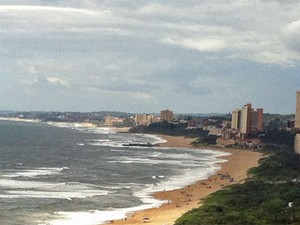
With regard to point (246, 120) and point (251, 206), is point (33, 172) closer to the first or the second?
point (251, 206)

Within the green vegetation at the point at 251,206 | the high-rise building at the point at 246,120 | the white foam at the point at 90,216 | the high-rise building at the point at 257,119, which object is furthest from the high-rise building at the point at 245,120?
the white foam at the point at 90,216

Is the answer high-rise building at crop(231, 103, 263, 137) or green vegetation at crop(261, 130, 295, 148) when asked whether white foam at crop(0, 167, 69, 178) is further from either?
high-rise building at crop(231, 103, 263, 137)

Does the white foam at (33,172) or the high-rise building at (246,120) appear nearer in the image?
the white foam at (33,172)

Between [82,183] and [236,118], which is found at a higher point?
[236,118]

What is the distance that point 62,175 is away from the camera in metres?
75.2

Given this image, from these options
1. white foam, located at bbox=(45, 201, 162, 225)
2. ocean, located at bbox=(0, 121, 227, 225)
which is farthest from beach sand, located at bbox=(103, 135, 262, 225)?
ocean, located at bbox=(0, 121, 227, 225)

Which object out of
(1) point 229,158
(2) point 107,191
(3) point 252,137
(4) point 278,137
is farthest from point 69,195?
(3) point 252,137

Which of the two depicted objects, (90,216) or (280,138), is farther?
(280,138)

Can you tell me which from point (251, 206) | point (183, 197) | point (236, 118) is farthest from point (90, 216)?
point (236, 118)

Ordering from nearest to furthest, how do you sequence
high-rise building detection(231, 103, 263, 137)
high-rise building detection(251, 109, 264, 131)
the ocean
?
the ocean < high-rise building detection(231, 103, 263, 137) < high-rise building detection(251, 109, 264, 131)

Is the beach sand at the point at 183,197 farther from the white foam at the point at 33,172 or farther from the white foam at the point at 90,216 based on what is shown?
the white foam at the point at 33,172

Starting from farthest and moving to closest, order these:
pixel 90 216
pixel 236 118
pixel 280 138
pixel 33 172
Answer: pixel 236 118
pixel 280 138
pixel 33 172
pixel 90 216

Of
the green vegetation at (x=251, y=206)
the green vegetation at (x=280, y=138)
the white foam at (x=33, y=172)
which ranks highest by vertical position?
the green vegetation at (x=280, y=138)

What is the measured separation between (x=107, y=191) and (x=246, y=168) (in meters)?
36.8
